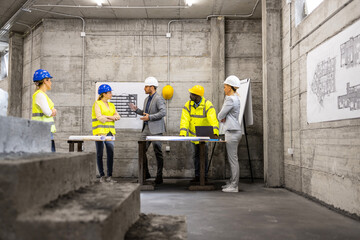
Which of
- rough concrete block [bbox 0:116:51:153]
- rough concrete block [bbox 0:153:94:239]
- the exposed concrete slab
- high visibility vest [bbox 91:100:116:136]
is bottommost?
the exposed concrete slab

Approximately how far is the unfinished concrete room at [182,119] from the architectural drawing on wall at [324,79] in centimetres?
3

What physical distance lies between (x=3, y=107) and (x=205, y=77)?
4.31m

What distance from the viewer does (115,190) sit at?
2211 mm

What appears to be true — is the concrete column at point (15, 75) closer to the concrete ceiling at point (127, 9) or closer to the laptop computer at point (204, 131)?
the concrete ceiling at point (127, 9)

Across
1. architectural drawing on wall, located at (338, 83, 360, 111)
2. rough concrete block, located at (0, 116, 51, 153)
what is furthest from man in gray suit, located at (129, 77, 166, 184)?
rough concrete block, located at (0, 116, 51, 153)

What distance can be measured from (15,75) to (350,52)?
7.68 m

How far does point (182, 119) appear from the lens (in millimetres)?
6309

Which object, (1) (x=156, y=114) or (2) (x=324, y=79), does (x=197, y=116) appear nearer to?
(1) (x=156, y=114)

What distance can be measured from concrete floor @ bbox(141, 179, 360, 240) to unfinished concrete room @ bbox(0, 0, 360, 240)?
0.02 meters

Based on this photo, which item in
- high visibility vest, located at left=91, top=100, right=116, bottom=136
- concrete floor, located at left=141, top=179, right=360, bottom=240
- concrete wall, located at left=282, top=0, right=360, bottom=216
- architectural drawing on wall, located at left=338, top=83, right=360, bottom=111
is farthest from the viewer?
high visibility vest, located at left=91, top=100, right=116, bottom=136

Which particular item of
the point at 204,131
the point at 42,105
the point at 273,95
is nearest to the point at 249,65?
the point at 273,95

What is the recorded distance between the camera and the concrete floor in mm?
2873

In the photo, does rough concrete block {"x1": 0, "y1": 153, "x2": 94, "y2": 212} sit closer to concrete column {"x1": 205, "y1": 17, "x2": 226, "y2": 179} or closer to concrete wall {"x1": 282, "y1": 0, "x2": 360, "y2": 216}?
concrete wall {"x1": 282, "y1": 0, "x2": 360, "y2": 216}

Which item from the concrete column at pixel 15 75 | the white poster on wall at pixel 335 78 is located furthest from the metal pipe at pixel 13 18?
the white poster on wall at pixel 335 78
